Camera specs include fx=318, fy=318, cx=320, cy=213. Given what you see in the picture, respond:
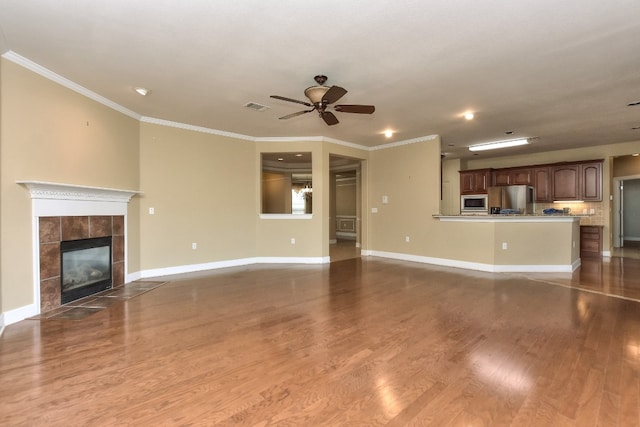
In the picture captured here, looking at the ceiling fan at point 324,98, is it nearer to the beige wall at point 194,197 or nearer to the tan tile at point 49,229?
the beige wall at point 194,197

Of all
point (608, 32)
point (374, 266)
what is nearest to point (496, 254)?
point (374, 266)

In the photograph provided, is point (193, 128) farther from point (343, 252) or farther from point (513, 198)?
point (513, 198)

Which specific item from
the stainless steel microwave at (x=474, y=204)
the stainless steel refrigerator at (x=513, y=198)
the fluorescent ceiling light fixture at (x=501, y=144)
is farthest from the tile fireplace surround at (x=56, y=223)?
the stainless steel microwave at (x=474, y=204)

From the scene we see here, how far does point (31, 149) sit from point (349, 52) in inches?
132

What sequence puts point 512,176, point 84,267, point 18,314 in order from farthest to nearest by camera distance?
point 512,176 < point 84,267 < point 18,314

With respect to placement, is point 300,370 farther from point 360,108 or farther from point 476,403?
point 360,108

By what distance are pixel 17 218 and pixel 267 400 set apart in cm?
317

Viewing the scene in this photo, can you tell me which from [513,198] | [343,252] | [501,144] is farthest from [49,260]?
[513,198]

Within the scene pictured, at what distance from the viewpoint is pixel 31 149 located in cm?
326

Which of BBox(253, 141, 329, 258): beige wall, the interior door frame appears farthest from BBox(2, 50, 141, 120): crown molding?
the interior door frame

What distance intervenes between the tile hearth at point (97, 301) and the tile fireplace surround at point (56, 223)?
147mm

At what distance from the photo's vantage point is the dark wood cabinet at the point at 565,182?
7332mm

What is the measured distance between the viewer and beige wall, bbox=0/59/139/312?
3.04 meters

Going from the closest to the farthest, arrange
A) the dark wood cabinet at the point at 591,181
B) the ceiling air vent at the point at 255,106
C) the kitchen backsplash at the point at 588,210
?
the ceiling air vent at the point at 255,106, the dark wood cabinet at the point at 591,181, the kitchen backsplash at the point at 588,210
